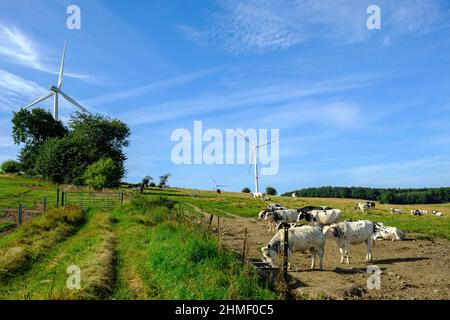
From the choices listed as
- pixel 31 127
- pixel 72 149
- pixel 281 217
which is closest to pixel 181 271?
pixel 281 217

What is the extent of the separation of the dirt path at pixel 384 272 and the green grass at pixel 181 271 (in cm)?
168

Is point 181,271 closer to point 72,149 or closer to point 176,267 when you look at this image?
point 176,267

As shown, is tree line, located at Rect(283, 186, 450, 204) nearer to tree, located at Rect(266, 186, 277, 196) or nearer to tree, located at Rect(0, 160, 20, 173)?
tree, located at Rect(266, 186, 277, 196)

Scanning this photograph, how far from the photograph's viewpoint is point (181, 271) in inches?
A: 442

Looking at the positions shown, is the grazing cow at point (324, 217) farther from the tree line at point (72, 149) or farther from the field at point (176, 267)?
the tree line at point (72, 149)

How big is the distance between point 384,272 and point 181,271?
703 cm

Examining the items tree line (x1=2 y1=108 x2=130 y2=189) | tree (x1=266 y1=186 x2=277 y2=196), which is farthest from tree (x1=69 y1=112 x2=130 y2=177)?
tree (x1=266 y1=186 x2=277 y2=196)

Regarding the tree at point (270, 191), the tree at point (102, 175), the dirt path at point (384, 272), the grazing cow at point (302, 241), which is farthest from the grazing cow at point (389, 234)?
the tree at point (270, 191)

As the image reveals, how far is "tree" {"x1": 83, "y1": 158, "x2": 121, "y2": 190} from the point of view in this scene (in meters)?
65.0

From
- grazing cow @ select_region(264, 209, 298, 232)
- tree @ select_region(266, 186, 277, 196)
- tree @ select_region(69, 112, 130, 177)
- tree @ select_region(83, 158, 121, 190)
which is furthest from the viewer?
tree @ select_region(266, 186, 277, 196)

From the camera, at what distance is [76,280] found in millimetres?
10859

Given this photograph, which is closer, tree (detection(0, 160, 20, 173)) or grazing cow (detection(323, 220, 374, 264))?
grazing cow (detection(323, 220, 374, 264))

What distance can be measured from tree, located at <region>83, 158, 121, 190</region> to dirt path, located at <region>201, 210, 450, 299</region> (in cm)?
4680
